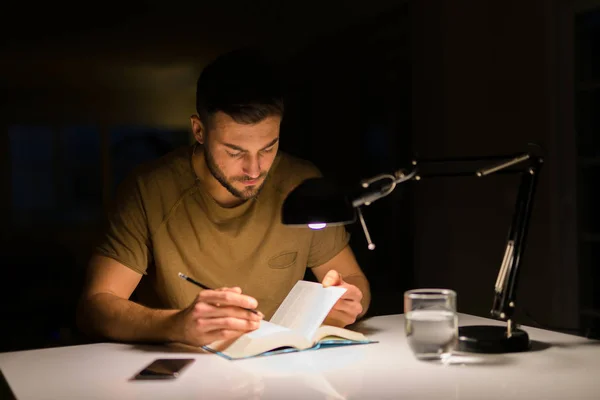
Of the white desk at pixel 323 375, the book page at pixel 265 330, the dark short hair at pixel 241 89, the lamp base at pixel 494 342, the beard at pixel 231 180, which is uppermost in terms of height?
the dark short hair at pixel 241 89

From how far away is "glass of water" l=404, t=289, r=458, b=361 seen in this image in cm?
142

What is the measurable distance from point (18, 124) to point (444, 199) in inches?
78.4

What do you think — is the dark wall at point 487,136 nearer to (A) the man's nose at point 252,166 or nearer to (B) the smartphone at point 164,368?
(A) the man's nose at point 252,166

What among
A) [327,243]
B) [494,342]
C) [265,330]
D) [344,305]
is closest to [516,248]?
[494,342]

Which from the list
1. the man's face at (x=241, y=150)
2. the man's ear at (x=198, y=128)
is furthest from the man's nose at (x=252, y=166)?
the man's ear at (x=198, y=128)

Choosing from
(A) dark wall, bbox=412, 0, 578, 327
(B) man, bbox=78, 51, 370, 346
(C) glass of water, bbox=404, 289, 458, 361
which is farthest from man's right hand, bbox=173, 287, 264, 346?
(A) dark wall, bbox=412, 0, 578, 327

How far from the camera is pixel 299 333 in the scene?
61.1 inches

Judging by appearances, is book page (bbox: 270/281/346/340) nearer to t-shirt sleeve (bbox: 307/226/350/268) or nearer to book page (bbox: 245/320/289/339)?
book page (bbox: 245/320/289/339)

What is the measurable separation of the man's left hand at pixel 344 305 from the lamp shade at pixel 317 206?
262 mm

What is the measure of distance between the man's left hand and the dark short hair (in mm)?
501

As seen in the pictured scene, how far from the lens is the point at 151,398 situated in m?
1.23

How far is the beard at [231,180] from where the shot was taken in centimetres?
201

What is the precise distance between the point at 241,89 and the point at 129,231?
1.62 feet

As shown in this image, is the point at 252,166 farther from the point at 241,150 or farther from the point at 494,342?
the point at 494,342
